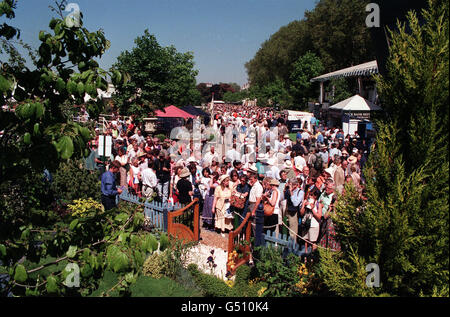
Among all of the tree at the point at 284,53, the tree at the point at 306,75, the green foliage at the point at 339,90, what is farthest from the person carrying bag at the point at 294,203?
the tree at the point at 284,53

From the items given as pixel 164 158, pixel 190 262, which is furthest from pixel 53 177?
pixel 190 262

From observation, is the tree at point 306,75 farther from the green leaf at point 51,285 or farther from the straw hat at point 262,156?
the green leaf at point 51,285

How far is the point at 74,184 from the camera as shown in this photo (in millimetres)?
10469

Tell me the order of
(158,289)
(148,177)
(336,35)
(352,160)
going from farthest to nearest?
(336,35) < (352,160) < (148,177) < (158,289)

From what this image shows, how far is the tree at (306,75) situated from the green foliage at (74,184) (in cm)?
4107

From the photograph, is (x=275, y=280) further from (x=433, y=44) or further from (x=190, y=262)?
(x=433, y=44)

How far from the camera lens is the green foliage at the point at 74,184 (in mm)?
10320

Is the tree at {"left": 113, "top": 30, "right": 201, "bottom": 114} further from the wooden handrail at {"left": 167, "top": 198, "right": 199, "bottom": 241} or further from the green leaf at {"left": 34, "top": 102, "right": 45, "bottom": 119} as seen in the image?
the green leaf at {"left": 34, "top": 102, "right": 45, "bottom": 119}

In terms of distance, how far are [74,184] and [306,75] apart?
42836mm

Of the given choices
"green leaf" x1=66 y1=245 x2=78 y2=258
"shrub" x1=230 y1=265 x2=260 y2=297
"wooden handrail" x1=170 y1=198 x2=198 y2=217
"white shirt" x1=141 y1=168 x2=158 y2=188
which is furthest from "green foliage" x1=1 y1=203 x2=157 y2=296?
"white shirt" x1=141 y1=168 x2=158 y2=188

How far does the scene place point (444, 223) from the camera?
3215 mm

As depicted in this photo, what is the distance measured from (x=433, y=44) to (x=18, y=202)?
930 cm

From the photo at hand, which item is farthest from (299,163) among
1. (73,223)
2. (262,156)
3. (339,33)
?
(339,33)

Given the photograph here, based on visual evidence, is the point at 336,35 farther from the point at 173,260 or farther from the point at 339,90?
the point at 173,260
